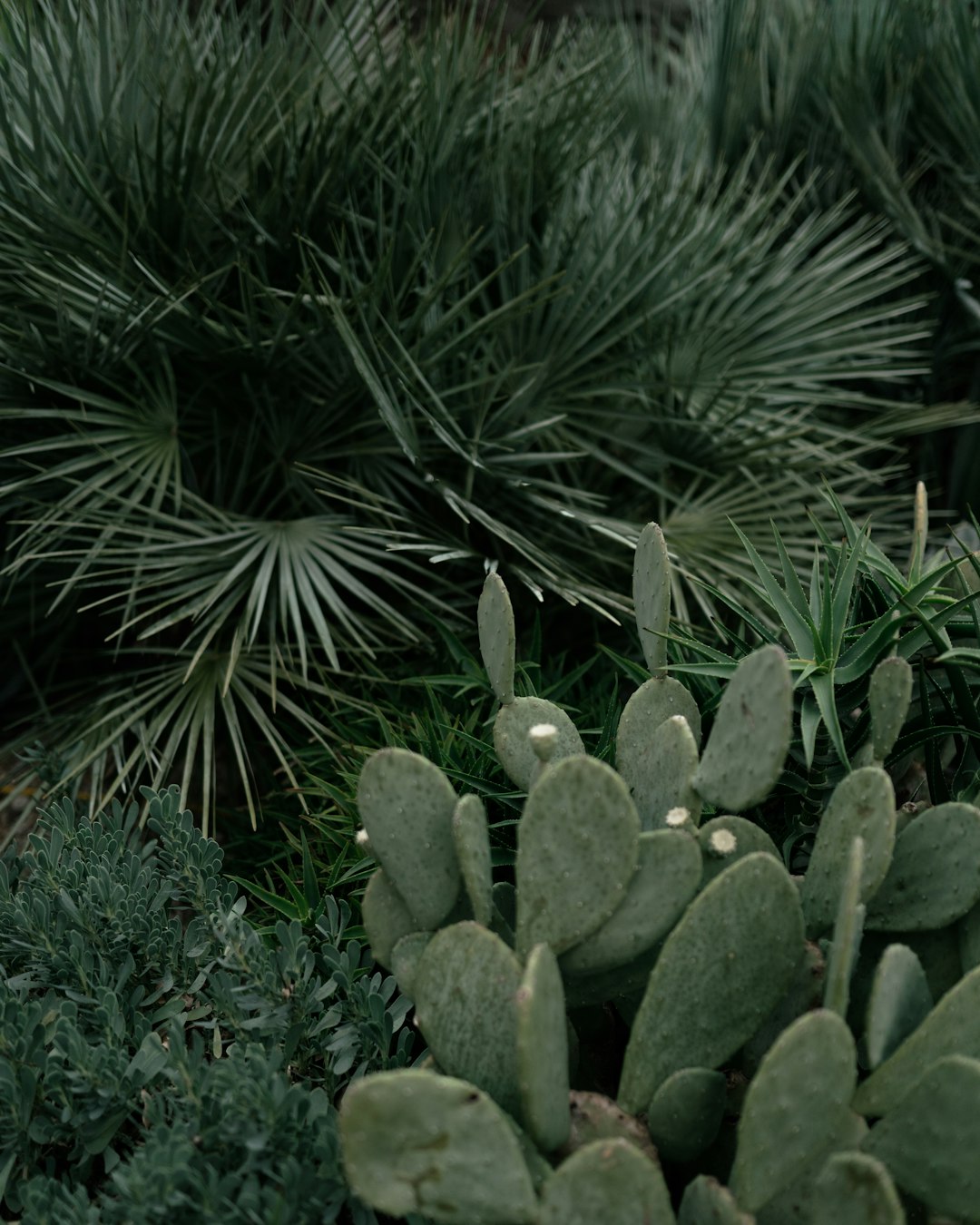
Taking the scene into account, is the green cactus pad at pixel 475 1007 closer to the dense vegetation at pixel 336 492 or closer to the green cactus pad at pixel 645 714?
the dense vegetation at pixel 336 492

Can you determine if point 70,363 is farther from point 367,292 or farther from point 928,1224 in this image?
point 928,1224

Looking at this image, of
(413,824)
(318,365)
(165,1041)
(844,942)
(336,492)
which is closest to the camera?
(844,942)

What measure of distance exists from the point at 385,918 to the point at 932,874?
0.64m

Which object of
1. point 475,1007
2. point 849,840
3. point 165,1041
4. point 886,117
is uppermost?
point 886,117

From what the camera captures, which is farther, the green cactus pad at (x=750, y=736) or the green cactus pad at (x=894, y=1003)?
the green cactus pad at (x=750, y=736)

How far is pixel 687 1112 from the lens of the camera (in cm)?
108

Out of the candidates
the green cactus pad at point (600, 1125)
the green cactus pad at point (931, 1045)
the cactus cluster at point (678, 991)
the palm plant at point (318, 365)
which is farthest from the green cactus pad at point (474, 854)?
the palm plant at point (318, 365)

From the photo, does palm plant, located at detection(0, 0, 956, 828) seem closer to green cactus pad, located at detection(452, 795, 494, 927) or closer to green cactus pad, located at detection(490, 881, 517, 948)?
green cactus pad, located at detection(490, 881, 517, 948)

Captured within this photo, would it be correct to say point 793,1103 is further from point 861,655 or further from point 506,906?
point 861,655

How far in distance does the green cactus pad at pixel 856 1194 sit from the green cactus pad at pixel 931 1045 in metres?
0.13

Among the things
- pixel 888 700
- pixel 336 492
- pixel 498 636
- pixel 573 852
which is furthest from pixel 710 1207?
pixel 336 492

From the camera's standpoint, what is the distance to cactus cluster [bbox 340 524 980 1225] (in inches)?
37.2

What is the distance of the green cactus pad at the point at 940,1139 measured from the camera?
3.11 feet

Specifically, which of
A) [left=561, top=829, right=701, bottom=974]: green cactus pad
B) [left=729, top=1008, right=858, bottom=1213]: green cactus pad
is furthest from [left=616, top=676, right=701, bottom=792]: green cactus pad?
[left=729, top=1008, right=858, bottom=1213]: green cactus pad
